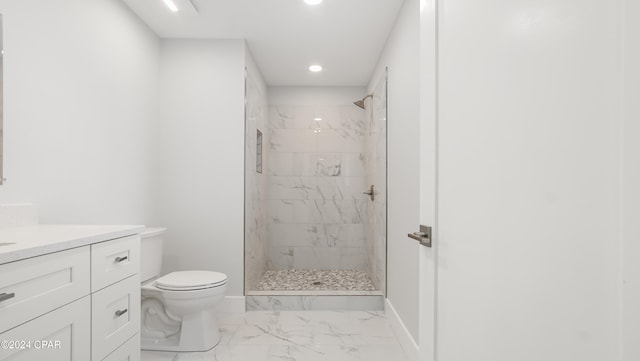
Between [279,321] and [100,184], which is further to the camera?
[279,321]

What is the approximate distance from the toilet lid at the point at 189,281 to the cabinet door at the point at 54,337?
3.07 feet

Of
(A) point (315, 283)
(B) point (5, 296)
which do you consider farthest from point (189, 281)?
(A) point (315, 283)

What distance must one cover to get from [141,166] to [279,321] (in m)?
1.69

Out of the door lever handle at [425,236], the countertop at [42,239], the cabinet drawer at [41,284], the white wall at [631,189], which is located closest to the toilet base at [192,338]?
the countertop at [42,239]

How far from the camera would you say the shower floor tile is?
345cm

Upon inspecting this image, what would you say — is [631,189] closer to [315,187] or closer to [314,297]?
[314,297]

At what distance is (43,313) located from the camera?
109 centimetres

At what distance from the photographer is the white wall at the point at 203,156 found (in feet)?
9.90

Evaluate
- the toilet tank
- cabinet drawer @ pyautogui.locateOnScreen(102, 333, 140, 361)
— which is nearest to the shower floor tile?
the toilet tank

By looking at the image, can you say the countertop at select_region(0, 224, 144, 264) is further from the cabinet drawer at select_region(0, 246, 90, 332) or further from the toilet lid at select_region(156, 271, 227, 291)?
the toilet lid at select_region(156, 271, 227, 291)

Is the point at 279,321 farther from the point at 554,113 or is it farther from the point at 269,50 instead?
the point at 554,113

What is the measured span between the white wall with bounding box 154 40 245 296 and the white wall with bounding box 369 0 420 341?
4.29ft

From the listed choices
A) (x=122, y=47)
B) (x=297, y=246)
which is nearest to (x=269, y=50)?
(x=122, y=47)

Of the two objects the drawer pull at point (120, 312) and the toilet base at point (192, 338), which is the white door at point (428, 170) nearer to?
the drawer pull at point (120, 312)
